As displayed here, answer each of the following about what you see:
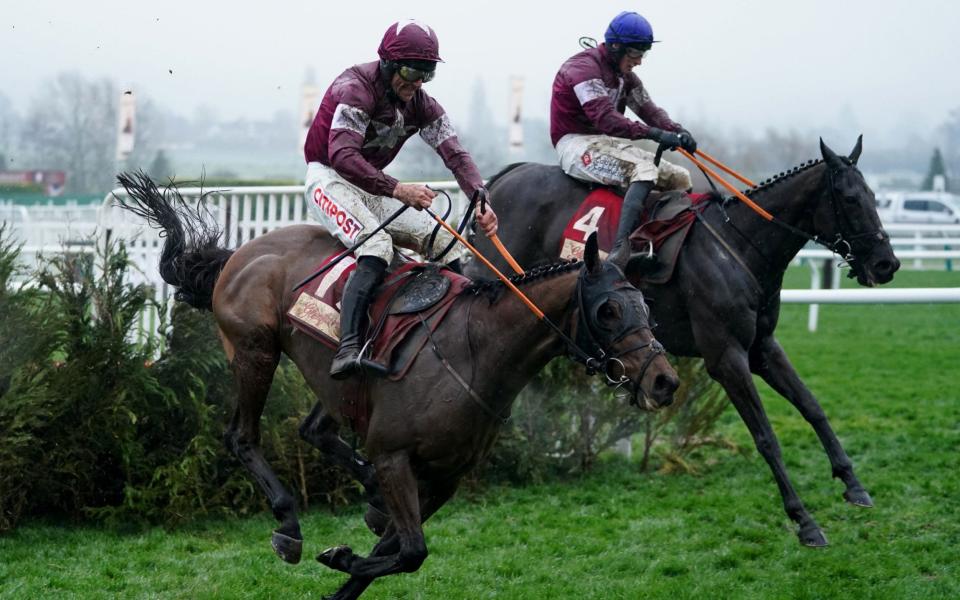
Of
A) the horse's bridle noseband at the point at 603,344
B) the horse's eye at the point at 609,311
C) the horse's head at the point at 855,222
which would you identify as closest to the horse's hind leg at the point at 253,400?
the horse's bridle noseband at the point at 603,344

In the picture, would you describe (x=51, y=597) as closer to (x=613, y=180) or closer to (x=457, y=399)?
(x=457, y=399)

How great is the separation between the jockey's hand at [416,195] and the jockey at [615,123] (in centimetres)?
211

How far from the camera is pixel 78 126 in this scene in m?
17.8

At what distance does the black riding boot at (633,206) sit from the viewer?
280 inches

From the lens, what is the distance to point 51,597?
566cm

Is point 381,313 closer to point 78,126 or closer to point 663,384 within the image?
point 663,384

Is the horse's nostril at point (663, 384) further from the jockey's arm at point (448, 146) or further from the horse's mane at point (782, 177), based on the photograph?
the horse's mane at point (782, 177)

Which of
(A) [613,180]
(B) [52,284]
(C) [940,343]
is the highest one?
(A) [613,180]

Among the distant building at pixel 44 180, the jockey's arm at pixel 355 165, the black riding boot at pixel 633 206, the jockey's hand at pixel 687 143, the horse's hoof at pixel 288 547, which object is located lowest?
the distant building at pixel 44 180

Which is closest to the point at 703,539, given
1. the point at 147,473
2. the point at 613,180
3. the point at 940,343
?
the point at 613,180

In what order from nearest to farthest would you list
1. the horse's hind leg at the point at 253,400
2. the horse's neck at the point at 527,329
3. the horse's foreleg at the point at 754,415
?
the horse's neck at the point at 527,329
the horse's hind leg at the point at 253,400
the horse's foreleg at the point at 754,415

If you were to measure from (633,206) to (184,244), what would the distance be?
8.92 ft

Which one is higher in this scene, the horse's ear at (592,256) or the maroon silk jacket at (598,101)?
the maroon silk jacket at (598,101)

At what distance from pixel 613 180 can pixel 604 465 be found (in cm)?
238
